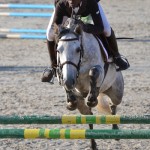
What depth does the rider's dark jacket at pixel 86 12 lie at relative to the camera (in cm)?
678

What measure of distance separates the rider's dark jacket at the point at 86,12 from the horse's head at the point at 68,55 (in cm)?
31

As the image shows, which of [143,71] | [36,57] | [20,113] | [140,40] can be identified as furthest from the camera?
[140,40]

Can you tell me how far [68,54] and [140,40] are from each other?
29.3 ft

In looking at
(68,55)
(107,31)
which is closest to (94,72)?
(68,55)

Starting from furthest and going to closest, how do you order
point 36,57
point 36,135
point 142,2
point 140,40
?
point 142,2 → point 140,40 → point 36,57 → point 36,135

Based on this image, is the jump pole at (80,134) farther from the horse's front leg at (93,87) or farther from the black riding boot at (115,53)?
the black riding boot at (115,53)

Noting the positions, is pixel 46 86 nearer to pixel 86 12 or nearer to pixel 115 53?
pixel 115 53

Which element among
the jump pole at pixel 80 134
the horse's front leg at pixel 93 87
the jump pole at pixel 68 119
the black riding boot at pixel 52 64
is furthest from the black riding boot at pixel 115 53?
the jump pole at pixel 80 134

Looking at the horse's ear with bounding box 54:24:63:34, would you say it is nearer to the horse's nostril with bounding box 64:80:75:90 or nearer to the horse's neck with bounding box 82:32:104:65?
the horse's neck with bounding box 82:32:104:65

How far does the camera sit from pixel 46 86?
35.4 feet

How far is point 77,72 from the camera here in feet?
20.9

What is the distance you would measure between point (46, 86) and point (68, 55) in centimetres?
456

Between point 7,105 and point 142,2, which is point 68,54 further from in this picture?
point 142,2

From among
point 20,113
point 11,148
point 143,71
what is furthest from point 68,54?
point 143,71
